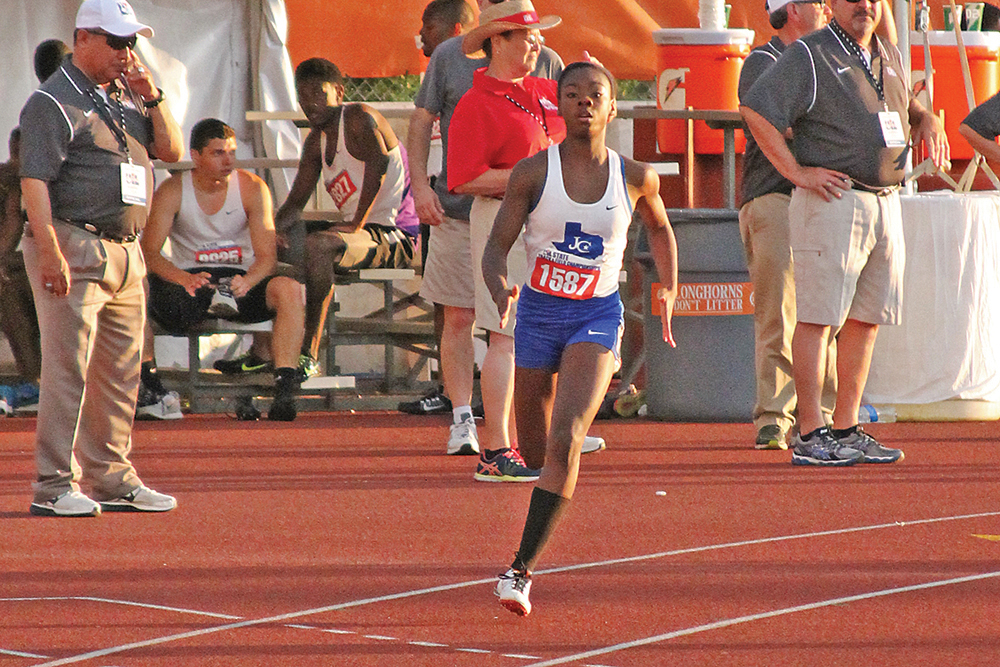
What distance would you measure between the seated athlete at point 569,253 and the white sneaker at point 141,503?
201 centimetres

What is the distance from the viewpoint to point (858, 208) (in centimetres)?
822

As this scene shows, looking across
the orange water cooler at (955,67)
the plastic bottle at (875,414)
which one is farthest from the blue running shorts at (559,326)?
the orange water cooler at (955,67)

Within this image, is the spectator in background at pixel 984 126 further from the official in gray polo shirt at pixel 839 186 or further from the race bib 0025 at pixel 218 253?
the race bib 0025 at pixel 218 253

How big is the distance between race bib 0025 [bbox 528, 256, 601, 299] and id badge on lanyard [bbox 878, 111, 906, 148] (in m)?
3.00

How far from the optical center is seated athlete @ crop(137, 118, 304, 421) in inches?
415

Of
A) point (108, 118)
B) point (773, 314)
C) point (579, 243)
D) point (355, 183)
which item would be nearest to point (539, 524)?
point (579, 243)

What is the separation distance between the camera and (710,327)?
10.2 metres

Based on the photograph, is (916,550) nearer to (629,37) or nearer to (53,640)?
(53,640)

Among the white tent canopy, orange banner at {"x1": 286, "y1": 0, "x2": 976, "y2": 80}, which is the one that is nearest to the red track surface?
the white tent canopy

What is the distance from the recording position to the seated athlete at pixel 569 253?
5.59 meters

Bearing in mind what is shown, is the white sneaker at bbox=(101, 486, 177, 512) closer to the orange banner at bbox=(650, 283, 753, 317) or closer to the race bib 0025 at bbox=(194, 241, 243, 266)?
the race bib 0025 at bbox=(194, 241, 243, 266)

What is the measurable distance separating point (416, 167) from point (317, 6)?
4480 millimetres

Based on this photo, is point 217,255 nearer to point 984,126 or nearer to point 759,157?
point 759,157

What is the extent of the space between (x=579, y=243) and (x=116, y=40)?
2.30 m
